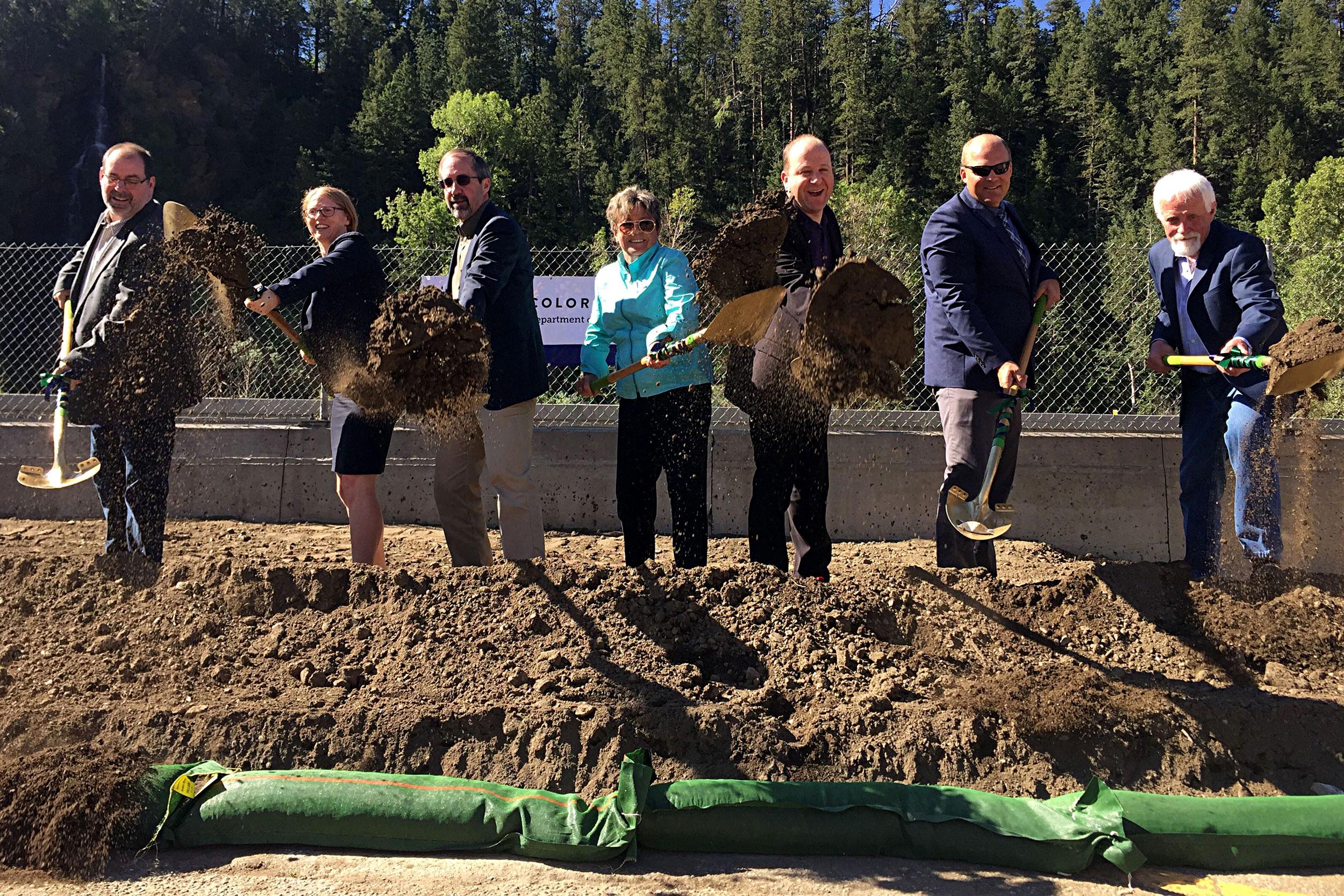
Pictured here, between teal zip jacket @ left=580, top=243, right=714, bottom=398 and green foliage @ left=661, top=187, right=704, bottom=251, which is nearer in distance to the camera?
teal zip jacket @ left=580, top=243, right=714, bottom=398

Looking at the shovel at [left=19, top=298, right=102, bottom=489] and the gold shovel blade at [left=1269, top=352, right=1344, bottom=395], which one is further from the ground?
the gold shovel blade at [left=1269, top=352, right=1344, bottom=395]

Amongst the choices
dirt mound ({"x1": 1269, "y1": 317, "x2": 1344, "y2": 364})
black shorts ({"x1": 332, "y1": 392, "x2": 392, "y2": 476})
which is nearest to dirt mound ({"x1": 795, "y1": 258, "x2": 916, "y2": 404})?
dirt mound ({"x1": 1269, "y1": 317, "x2": 1344, "y2": 364})

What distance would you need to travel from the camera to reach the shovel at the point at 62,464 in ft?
13.8

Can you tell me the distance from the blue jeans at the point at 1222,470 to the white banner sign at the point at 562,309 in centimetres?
506

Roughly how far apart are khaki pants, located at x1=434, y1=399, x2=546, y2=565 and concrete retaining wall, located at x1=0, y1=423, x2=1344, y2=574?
2675 mm

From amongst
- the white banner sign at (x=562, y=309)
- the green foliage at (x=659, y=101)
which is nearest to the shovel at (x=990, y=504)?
the white banner sign at (x=562, y=309)

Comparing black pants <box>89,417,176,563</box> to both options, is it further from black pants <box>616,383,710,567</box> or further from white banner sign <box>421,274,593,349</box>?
white banner sign <box>421,274,593,349</box>

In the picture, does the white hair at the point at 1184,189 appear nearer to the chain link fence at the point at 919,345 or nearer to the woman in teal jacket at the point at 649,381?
the woman in teal jacket at the point at 649,381

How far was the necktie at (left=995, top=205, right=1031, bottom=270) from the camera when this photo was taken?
160 inches

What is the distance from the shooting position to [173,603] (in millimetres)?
3686

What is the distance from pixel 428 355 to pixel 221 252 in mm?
1125

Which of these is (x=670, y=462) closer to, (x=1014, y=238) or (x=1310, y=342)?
(x=1014, y=238)

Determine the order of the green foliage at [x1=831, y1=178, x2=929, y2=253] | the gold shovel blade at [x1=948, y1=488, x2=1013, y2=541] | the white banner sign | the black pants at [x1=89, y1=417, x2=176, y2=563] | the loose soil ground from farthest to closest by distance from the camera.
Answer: the green foliage at [x1=831, y1=178, x2=929, y2=253] → the white banner sign → the black pants at [x1=89, y1=417, x2=176, y2=563] → the gold shovel blade at [x1=948, y1=488, x2=1013, y2=541] → the loose soil ground

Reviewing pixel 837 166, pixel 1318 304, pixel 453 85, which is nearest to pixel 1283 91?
pixel 837 166
